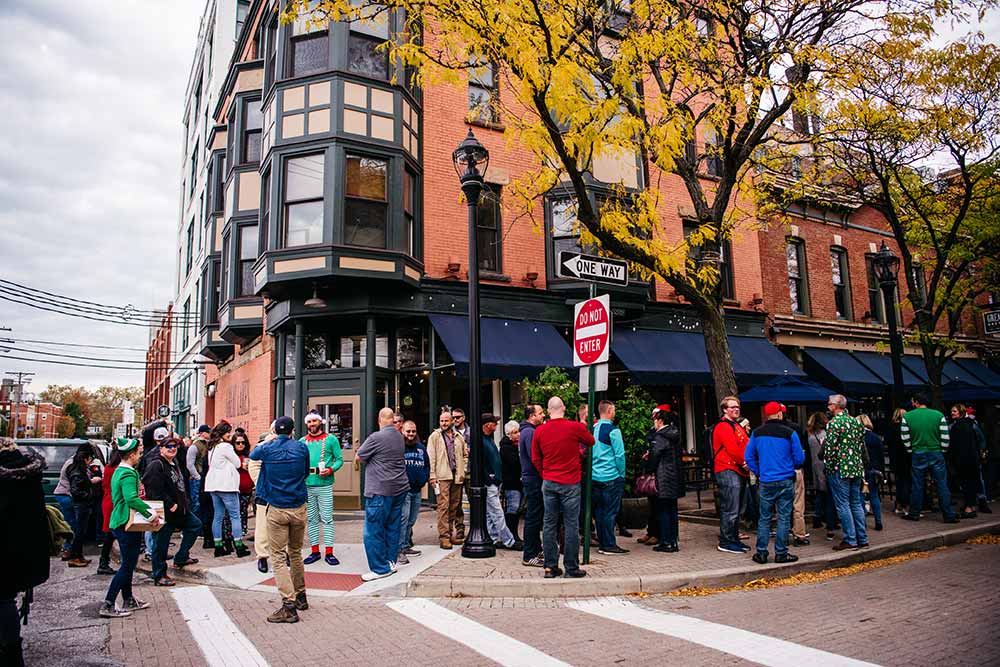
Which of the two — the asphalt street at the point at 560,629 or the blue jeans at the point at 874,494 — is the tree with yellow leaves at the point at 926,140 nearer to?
the blue jeans at the point at 874,494

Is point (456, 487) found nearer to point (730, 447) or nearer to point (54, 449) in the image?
point (730, 447)

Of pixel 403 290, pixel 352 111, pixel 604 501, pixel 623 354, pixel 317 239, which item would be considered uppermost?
pixel 352 111

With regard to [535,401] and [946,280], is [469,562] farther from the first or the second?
[946,280]

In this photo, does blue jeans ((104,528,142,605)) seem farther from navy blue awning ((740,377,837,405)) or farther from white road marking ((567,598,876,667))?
navy blue awning ((740,377,837,405))

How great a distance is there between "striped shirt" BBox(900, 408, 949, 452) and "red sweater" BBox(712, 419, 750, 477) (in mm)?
4389

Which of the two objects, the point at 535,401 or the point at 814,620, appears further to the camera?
the point at 535,401

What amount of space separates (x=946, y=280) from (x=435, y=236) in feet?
52.0

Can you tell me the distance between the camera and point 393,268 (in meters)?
13.6

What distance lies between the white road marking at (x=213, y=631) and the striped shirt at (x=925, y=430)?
10760mm

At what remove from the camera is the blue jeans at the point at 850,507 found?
8773mm

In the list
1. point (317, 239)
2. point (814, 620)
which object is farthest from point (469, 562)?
point (317, 239)

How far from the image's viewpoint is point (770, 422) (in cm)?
835

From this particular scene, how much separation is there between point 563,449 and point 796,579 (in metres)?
3.18

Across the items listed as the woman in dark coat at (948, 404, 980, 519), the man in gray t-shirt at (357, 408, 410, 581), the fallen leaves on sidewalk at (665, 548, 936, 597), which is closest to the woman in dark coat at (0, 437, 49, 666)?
the man in gray t-shirt at (357, 408, 410, 581)
